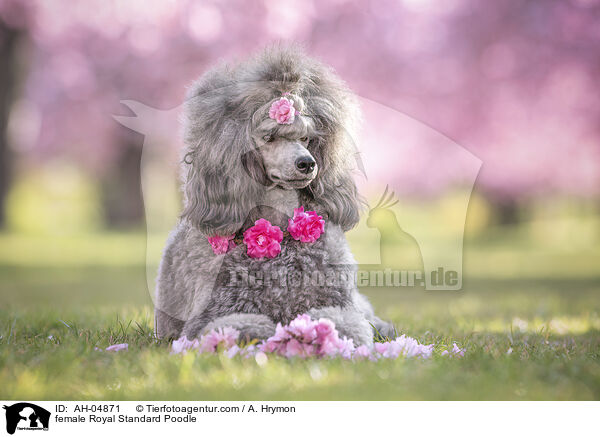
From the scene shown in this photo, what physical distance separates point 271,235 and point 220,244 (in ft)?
0.72

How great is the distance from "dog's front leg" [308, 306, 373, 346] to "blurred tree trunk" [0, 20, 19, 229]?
353 inches

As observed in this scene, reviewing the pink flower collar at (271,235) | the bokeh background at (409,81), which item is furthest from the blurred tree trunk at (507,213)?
the pink flower collar at (271,235)

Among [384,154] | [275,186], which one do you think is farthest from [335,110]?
[384,154]

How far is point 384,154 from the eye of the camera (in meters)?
8.32

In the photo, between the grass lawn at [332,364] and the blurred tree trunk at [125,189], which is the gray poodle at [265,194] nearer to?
the grass lawn at [332,364]

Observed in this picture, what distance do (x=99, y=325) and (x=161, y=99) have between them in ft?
18.3

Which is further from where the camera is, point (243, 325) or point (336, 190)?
point (336, 190)

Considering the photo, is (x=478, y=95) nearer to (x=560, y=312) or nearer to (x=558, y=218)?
(x=560, y=312)

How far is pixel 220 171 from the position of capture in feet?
7.84

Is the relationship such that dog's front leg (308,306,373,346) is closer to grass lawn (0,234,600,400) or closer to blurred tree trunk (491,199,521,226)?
grass lawn (0,234,600,400)

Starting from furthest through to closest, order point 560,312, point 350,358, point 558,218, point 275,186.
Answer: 1. point 558,218
2. point 560,312
3. point 275,186
4. point 350,358

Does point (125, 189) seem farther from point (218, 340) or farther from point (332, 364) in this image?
point (332, 364)
